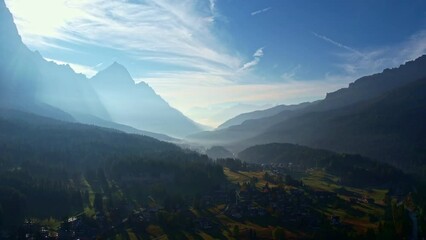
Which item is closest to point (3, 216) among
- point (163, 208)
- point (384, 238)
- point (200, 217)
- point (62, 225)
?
point (62, 225)

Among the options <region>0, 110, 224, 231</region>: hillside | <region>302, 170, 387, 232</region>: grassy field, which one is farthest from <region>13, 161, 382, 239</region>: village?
<region>0, 110, 224, 231</region>: hillside

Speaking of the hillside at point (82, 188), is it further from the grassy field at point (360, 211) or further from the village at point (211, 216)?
the grassy field at point (360, 211)

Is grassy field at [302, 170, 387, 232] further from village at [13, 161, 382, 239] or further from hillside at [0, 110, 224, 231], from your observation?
hillside at [0, 110, 224, 231]

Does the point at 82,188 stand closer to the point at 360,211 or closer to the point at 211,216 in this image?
the point at 211,216

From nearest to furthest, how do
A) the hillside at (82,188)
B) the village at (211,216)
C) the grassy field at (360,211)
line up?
the village at (211,216), the grassy field at (360,211), the hillside at (82,188)

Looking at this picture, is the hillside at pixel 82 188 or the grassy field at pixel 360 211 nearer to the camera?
the grassy field at pixel 360 211

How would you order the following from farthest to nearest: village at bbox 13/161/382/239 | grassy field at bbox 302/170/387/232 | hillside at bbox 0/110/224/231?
hillside at bbox 0/110/224/231
grassy field at bbox 302/170/387/232
village at bbox 13/161/382/239

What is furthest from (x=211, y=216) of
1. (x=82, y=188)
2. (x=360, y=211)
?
(x=82, y=188)

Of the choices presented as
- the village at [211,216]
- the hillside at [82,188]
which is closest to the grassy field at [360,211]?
the village at [211,216]

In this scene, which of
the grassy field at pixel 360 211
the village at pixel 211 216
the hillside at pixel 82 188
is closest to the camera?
the village at pixel 211 216

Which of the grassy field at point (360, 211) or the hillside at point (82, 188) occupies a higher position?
the grassy field at point (360, 211)

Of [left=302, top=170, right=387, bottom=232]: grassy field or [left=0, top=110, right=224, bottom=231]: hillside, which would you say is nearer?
[left=302, top=170, right=387, bottom=232]: grassy field
